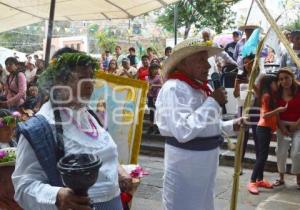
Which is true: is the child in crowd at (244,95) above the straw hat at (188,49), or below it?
below

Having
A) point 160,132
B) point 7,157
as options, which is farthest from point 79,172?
point 7,157

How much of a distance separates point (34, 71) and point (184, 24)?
263 inches

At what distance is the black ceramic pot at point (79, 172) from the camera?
1655 mm

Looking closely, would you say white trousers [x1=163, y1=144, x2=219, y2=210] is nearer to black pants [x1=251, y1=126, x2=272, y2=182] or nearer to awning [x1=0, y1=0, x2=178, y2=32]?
black pants [x1=251, y1=126, x2=272, y2=182]

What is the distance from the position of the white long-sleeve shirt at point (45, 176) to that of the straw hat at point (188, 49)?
96 cm

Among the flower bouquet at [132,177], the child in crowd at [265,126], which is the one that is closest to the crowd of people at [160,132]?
the flower bouquet at [132,177]

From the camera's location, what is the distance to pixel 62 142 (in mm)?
2049

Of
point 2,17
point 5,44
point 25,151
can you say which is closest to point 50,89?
point 25,151

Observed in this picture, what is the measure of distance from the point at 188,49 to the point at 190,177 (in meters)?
0.90

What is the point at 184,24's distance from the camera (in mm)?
16609

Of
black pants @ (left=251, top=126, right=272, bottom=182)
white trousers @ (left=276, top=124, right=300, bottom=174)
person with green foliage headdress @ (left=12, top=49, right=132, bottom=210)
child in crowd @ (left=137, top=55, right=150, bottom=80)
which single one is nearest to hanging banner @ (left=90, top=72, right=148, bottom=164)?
person with green foliage headdress @ (left=12, top=49, right=132, bottom=210)

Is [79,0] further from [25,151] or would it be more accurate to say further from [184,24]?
[184,24]

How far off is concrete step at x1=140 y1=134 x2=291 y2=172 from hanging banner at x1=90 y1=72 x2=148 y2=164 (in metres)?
3.31

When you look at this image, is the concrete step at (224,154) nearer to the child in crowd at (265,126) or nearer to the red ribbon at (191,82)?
the child in crowd at (265,126)
